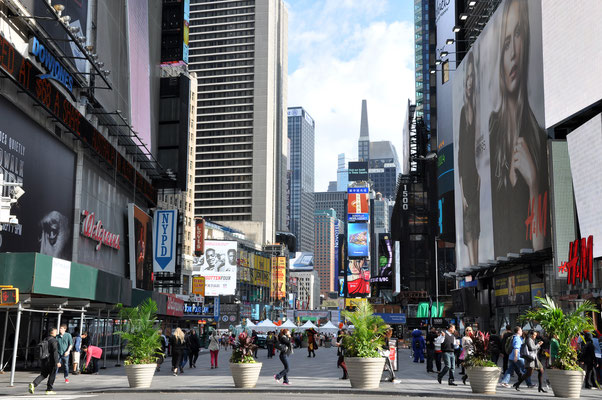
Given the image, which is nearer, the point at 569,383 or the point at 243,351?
the point at 569,383

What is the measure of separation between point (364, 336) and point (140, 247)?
33221 millimetres

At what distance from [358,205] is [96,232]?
13224cm

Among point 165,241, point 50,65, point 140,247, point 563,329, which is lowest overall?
point 563,329

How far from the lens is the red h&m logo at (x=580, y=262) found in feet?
108

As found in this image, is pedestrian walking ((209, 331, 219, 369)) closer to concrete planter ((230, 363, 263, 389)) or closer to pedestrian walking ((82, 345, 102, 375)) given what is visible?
pedestrian walking ((82, 345, 102, 375))

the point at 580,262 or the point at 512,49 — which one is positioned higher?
the point at 512,49

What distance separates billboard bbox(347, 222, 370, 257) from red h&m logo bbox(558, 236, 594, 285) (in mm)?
131882

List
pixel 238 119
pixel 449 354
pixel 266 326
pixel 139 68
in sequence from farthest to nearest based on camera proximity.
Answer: pixel 238 119 < pixel 266 326 < pixel 139 68 < pixel 449 354

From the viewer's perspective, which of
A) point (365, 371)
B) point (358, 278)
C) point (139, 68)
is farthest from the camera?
point (358, 278)

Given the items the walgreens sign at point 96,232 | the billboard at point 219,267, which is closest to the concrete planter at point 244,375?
the walgreens sign at point 96,232

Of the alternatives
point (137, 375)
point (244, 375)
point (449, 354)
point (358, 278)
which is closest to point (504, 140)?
point (449, 354)

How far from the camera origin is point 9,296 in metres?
18.2

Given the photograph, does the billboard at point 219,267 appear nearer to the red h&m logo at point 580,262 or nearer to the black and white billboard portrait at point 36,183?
the black and white billboard portrait at point 36,183

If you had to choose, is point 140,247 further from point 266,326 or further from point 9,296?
point 9,296
